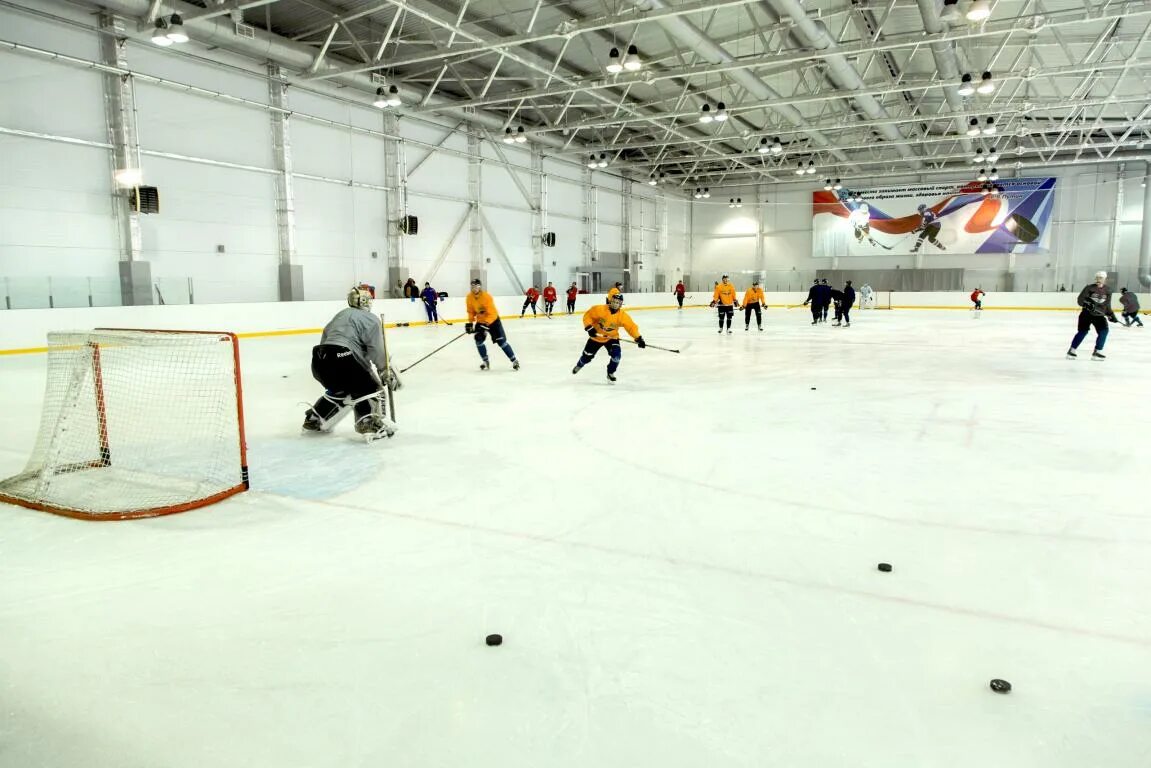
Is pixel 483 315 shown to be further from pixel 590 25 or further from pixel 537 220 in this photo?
pixel 537 220

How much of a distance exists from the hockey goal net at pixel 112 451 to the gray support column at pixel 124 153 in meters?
10.6

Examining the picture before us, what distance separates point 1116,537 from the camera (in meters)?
3.67

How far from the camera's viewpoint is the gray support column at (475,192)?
2548 cm

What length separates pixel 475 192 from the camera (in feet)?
84.0

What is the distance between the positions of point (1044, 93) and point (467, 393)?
25.1m

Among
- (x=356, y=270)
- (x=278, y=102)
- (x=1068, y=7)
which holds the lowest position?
(x=356, y=270)

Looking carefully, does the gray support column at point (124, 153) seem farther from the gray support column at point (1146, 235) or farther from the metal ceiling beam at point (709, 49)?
the gray support column at point (1146, 235)

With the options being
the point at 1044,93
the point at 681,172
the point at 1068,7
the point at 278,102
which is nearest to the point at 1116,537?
the point at 1068,7

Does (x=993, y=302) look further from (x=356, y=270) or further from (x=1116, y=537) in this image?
(x=1116, y=537)

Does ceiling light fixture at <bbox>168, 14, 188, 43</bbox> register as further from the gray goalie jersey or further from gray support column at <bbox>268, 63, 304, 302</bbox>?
the gray goalie jersey

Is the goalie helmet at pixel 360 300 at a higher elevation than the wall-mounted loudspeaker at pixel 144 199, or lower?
lower

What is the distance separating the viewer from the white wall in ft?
46.3

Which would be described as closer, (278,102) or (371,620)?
(371,620)

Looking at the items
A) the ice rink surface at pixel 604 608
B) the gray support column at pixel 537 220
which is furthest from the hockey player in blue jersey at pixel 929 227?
the ice rink surface at pixel 604 608
